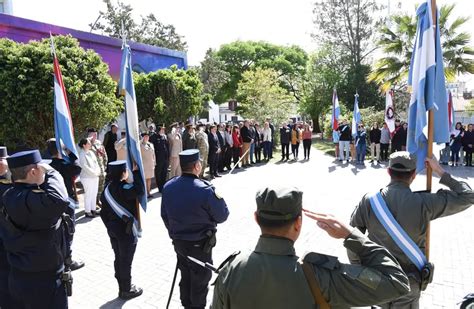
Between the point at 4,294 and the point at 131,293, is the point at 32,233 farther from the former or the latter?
the point at 131,293

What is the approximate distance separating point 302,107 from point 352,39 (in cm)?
784

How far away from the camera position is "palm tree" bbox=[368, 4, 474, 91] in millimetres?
16953

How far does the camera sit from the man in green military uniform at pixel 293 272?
177 centimetres

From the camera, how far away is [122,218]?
473 cm

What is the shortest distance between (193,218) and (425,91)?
2828mm

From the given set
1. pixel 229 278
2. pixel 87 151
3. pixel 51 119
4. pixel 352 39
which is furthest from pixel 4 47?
pixel 352 39

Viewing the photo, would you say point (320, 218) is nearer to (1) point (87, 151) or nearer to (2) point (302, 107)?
(1) point (87, 151)

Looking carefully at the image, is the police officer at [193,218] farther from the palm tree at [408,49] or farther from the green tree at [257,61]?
the green tree at [257,61]

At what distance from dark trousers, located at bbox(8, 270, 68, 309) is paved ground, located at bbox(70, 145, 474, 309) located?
145 centimetres

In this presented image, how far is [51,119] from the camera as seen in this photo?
10648 millimetres

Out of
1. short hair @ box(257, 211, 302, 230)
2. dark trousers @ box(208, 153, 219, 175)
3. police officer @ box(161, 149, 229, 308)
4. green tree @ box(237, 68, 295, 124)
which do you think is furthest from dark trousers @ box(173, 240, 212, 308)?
green tree @ box(237, 68, 295, 124)

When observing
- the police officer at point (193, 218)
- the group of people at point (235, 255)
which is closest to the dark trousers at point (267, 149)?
the group of people at point (235, 255)

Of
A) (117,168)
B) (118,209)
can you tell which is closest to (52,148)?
(117,168)

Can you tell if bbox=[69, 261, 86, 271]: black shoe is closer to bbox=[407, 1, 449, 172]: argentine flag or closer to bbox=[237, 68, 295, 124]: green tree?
bbox=[407, 1, 449, 172]: argentine flag
